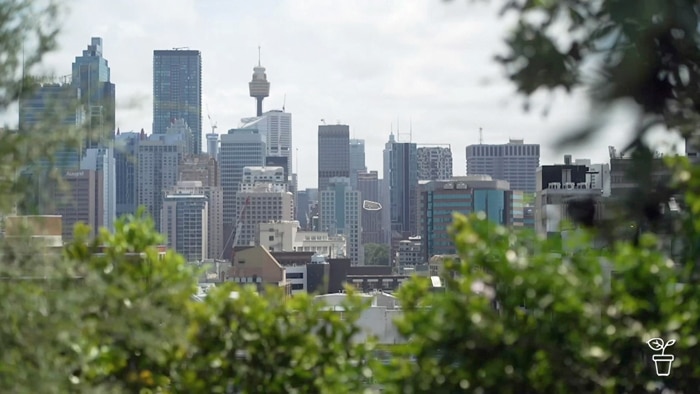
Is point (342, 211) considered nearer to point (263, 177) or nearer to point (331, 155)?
point (263, 177)

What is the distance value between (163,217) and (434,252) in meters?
41.0

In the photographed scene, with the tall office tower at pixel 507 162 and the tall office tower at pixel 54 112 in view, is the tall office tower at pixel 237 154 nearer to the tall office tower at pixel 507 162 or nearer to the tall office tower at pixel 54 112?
the tall office tower at pixel 507 162

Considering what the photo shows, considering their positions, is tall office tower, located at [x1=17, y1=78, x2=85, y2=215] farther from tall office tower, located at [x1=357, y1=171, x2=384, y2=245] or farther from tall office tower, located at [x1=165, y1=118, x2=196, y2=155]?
tall office tower, located at [x1=165, y1=118, x2=196, y2=155]

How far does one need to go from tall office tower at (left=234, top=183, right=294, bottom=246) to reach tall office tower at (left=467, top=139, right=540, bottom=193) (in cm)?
2725

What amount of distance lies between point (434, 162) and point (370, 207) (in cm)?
1213

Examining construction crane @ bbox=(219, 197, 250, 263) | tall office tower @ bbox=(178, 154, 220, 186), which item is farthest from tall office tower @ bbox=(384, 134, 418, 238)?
tall office tower @ bbox=(178, 154, 220, 186)

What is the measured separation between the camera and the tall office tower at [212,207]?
14300 centimetres

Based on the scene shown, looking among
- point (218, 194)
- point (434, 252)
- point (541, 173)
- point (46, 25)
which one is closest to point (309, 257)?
point (434, 252)

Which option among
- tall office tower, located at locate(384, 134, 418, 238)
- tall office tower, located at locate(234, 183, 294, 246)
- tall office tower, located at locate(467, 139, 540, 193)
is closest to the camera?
tall office tower, located at locate(234, 183, 294, 246)

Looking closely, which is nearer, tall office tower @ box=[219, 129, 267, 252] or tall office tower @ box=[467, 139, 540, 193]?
tall office tower @ box=[467, 139, 540, 193]

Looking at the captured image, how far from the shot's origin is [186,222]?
14000 cm

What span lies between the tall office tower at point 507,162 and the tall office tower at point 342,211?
17746 millimetres

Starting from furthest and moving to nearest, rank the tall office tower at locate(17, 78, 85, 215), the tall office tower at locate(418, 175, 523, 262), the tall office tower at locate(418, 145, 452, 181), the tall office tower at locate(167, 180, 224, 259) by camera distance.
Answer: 1. the tall office tower at locate(418, 145, 452, 181)
2. the tall office tower at locate(167, 180, 224, 259)
3. the tall office tower at locate(418, 175, 523, 262)
4. the tall office tower at locate(17, 78, 85, 215)

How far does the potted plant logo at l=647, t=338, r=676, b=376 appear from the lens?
3.47 m
